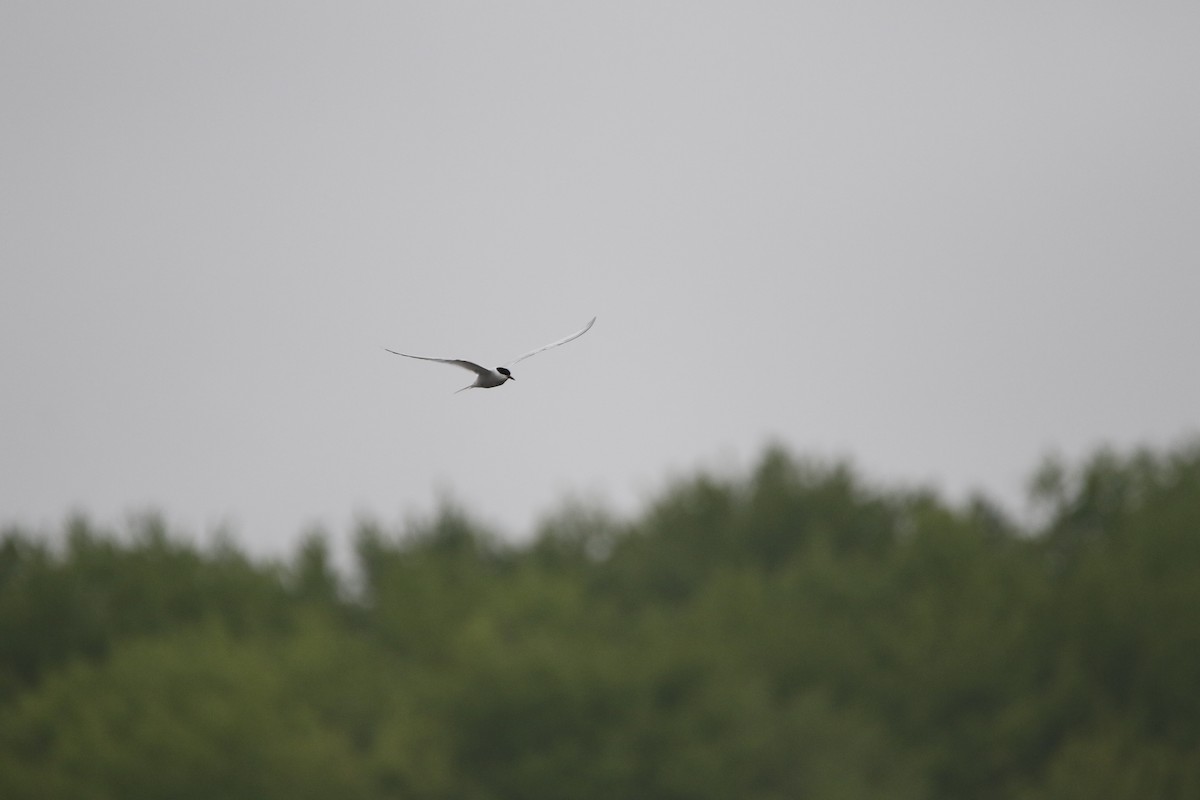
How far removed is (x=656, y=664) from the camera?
37.5 meters

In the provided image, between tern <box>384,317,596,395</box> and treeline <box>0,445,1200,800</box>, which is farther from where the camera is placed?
treeline <box>0,445,1200,800</box>

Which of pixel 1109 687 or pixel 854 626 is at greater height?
pixel 854 626

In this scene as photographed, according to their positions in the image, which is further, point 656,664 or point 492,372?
point 656,664

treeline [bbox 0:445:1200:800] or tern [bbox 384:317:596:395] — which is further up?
treeline [bbox 0:445:1200:800]

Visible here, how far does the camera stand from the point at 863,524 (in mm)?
51250

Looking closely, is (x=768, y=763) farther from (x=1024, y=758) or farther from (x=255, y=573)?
(x=255, y=573)

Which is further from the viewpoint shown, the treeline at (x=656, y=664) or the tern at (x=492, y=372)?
the treeline at (x=656, y=664)

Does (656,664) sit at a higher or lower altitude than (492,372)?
higher

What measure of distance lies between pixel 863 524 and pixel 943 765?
15597mm

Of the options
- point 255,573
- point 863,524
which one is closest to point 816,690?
point 863,524

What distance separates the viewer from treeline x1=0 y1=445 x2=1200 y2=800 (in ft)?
113

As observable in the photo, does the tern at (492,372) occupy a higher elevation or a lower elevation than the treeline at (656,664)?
lower

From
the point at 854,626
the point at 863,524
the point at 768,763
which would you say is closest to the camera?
the point at 768,763

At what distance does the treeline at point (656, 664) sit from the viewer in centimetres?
3431
